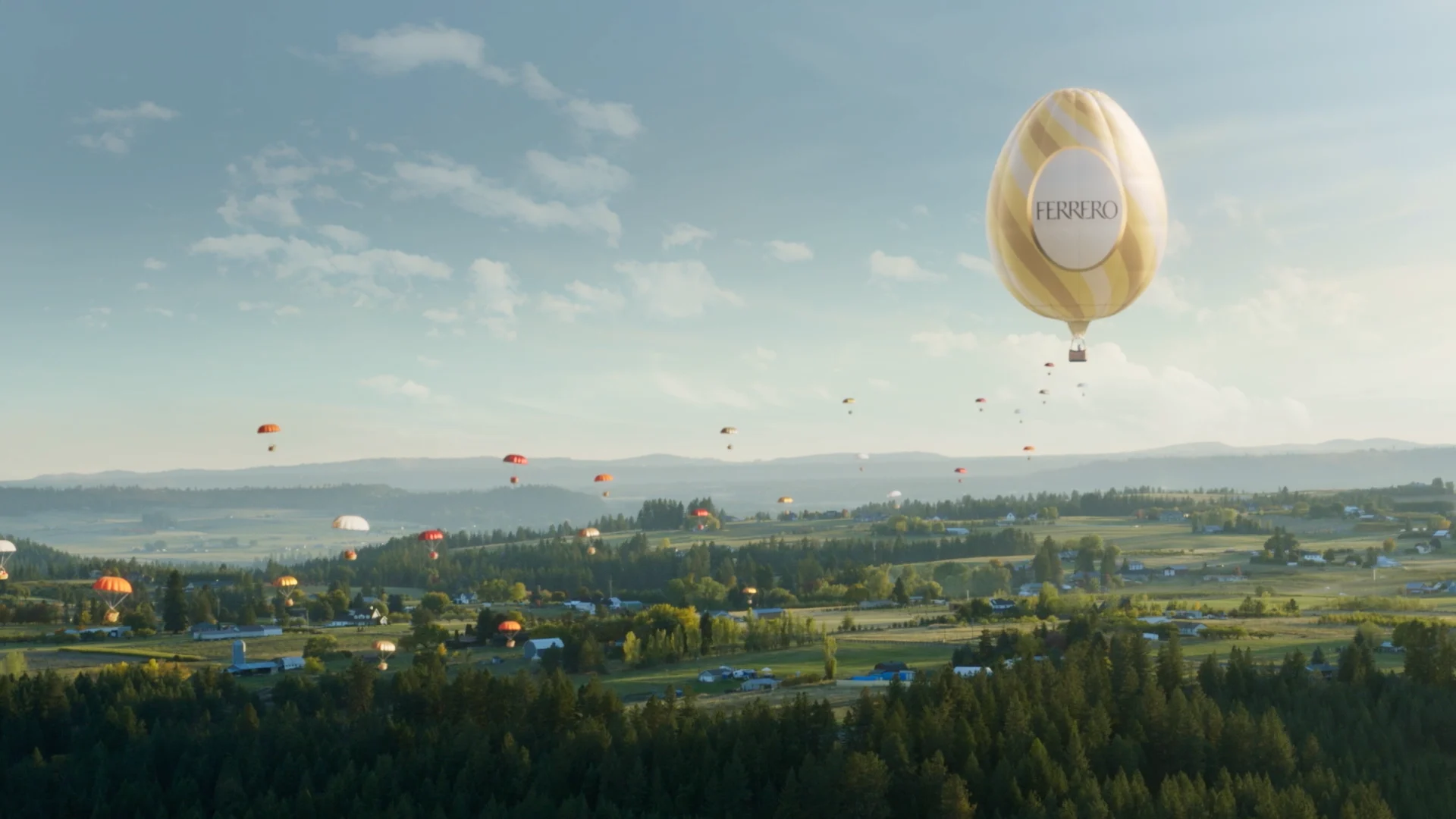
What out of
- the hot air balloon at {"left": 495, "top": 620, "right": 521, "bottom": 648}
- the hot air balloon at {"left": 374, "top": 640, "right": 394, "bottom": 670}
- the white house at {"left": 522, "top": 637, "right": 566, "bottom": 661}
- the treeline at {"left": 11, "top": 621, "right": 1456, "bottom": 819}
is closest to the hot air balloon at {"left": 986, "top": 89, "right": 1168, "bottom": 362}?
the treeline at {"left": 11, "top": 621, "right": 1456, "bottom": 819}

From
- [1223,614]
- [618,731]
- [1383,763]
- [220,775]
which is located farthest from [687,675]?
[1223,614]

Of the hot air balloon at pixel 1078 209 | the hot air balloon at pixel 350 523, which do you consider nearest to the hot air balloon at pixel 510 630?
the hot air balloon at pixel 350 523

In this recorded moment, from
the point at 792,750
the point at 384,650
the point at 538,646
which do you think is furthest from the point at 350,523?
the point at 792,750

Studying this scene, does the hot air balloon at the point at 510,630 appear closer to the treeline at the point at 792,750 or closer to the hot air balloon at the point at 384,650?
the hot air balloon at the point at 384,650

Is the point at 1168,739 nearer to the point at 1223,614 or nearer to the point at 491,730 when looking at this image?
the point at 491,730

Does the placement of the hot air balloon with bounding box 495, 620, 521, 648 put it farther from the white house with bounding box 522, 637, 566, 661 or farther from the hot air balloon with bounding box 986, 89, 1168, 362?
the hot air balloon with bounding box 986, 89, 1168, 362

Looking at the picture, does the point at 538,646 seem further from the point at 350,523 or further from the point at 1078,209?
the point at 1078,209
